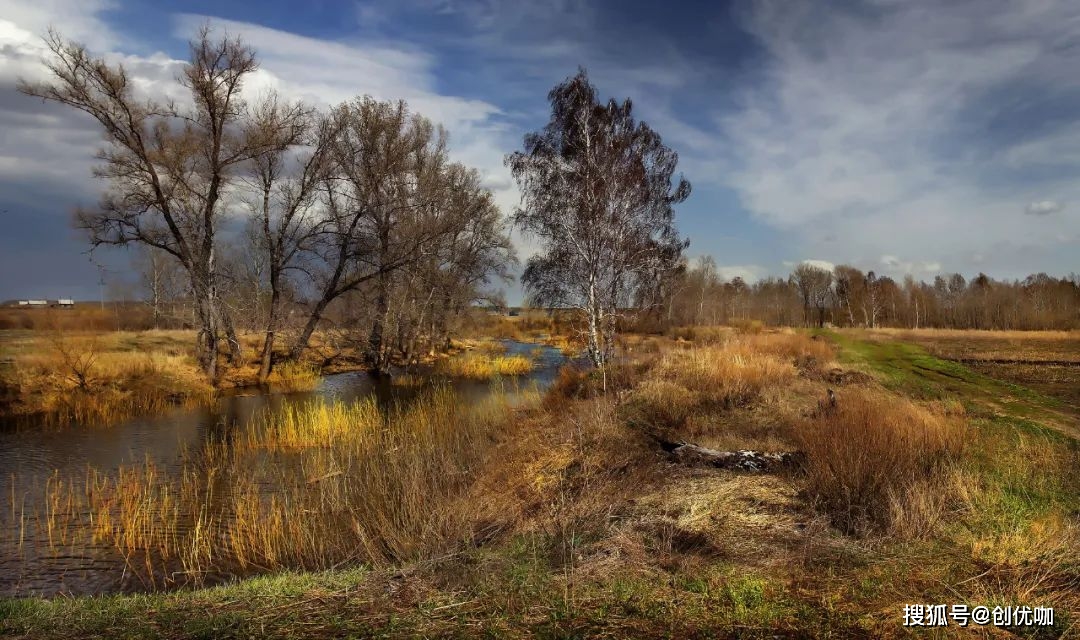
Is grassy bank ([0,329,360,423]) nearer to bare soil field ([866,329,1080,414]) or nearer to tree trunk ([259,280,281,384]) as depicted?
tree trunk ([259,280,281,384])

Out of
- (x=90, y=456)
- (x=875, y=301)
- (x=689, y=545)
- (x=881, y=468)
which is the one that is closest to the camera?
(x=689, y=545)

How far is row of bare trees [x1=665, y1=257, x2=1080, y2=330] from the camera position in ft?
218

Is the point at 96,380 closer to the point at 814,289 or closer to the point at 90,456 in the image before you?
the point at 90,456

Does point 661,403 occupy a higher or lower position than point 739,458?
higher

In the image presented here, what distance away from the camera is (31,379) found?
15.8 meters

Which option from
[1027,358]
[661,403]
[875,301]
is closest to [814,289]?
[875,301]

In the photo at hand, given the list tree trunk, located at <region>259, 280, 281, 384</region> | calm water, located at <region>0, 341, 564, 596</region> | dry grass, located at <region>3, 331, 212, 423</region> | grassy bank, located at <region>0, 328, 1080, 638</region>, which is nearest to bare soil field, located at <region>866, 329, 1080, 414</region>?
grassy bank, located at <region>0, 328, 1080, 638</region>

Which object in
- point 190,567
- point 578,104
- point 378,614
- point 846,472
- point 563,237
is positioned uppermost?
point 578,104

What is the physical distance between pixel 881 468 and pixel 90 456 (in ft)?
43.4

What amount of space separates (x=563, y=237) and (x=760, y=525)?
14.0 meters

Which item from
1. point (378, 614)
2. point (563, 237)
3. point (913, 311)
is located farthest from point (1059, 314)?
point (378, 614)

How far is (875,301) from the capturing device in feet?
254

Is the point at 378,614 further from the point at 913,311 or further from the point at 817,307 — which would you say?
the point at 817,307

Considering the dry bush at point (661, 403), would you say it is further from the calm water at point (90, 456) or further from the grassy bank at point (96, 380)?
the grassy bank at point (96, 380)
